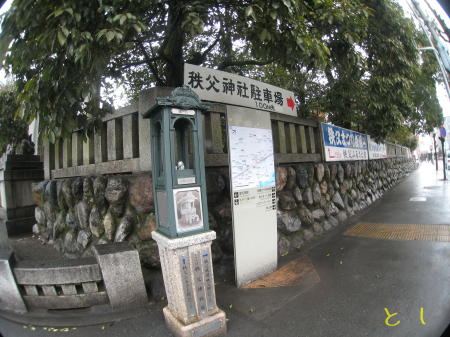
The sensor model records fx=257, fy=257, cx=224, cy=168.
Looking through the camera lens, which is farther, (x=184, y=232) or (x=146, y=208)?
(x=146, y=208)

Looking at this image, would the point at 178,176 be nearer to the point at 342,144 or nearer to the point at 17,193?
the point at 342,144

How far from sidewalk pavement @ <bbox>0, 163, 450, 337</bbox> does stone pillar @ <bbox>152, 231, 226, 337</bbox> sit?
253 mm

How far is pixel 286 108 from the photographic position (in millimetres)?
4520

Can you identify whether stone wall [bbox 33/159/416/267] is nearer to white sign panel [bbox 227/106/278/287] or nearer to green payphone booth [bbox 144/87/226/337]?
white sign panel [bbox 227/106/278/287]

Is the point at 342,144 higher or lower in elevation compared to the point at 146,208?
higher

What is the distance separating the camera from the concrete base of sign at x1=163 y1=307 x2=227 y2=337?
8.23 ft

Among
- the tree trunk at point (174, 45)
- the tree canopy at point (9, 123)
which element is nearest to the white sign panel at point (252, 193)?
the tree trunk at point (174, 45)

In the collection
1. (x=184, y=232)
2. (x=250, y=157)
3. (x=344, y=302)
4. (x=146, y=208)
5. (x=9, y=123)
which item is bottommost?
(x=344, y=302)

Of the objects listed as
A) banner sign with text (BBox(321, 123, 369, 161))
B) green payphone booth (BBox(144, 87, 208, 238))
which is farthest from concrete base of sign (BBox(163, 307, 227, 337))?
banner sign with text (BBox(321, 123, 369, 161))

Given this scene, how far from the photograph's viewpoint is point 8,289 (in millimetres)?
3258

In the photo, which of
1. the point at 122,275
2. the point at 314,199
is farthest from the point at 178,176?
the point at 314,199

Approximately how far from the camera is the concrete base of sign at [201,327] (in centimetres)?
251

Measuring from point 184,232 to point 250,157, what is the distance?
1.67 metres

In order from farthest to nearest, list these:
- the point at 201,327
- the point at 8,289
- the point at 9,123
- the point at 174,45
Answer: the point at 9,123 < the point at 174,45 < the point at 8,289 < the point at 201,327
